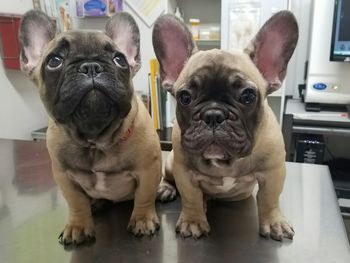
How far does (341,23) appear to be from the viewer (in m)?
1.67

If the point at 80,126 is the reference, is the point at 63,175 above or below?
below

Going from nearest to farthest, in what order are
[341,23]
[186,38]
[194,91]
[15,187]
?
[194,91]
[186,38]
[15,187]
[341,23]

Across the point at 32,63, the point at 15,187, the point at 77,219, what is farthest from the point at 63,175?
the point at 15,187

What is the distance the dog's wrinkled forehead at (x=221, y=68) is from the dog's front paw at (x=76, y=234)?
37 cm

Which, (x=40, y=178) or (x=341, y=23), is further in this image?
(x=341, y=23)

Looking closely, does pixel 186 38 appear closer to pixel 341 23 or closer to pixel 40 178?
pixel 40 178

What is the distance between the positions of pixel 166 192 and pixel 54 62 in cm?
48

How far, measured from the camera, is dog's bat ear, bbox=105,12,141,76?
79 centimetres

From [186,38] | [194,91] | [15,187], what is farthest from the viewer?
[15,187]

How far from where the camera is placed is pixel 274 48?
2.55ft

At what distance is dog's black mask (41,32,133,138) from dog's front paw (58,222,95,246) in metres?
0.23

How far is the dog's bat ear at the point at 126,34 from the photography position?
79cm

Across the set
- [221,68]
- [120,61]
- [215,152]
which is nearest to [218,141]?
[215,152]

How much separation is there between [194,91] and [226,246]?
34cm
